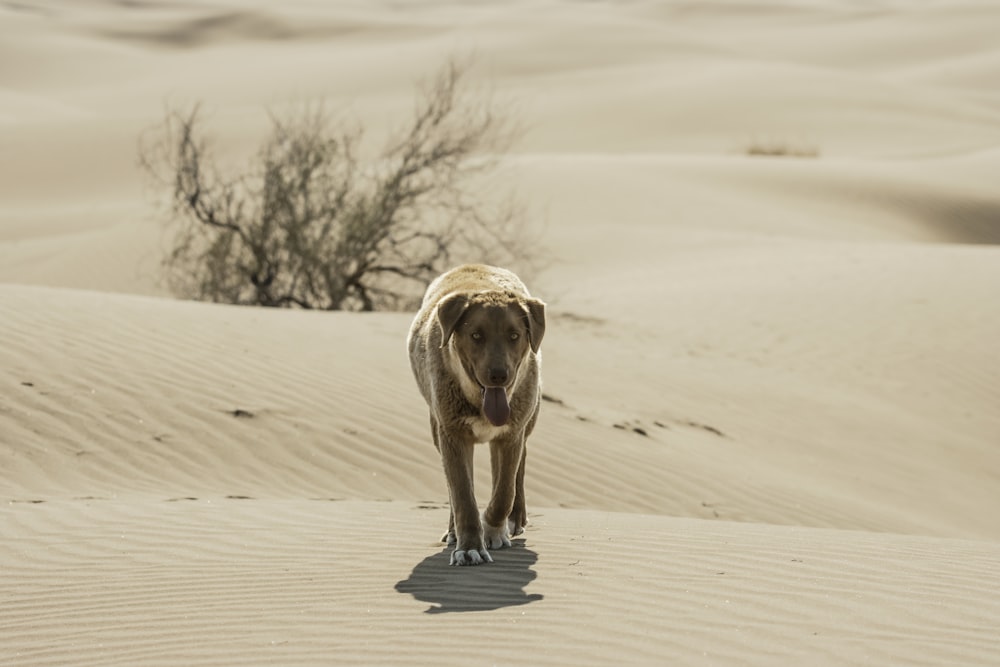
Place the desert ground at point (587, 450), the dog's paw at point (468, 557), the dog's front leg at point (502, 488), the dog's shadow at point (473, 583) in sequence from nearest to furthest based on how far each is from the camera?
the desert ground at point (587, 450) < the dog's shadow at point (473, 583) < the dog's paw at point (468, 557) < the dog's front leg at point (502, 488)

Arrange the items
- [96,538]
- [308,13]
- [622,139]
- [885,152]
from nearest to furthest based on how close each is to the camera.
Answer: [96,538] → [885,152] → [622,139] → [308,13]

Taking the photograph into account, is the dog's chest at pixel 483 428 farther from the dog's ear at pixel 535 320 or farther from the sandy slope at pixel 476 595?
the sandy slope at pixel 476 595

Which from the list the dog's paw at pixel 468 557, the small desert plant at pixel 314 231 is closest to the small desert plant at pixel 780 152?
the small desert plant at pixel 314 231

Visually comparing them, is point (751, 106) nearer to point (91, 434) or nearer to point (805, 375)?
point (805, 375)

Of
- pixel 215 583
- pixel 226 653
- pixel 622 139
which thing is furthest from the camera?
pixel 622 139

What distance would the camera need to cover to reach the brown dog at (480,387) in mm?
6027

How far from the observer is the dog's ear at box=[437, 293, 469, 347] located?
6129 millimetres

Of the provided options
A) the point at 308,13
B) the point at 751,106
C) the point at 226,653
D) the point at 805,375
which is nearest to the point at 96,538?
the point at 226,653

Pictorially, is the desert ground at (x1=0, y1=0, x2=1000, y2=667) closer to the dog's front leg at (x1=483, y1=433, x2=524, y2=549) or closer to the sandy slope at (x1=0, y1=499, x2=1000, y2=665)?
the sandy slope at (x1=0, y1=499, x2=1000, y2=665)

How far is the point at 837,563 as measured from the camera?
6.43 metres

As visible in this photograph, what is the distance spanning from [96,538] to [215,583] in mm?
1312

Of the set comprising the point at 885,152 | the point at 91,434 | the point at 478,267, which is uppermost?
the point at 478,267

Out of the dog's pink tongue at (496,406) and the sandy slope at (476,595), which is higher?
the dog's pink tongue at (496,406)

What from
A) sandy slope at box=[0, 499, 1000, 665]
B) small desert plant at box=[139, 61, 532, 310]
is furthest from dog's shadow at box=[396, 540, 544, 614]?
small desert plant at box=[139, 61, 532, 310]
